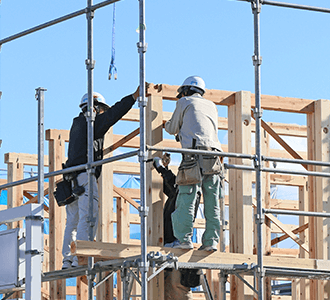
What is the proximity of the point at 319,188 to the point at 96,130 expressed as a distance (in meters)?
3.42

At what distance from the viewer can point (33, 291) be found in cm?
842

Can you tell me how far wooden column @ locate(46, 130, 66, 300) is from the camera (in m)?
12.3

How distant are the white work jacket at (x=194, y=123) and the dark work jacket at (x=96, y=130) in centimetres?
69

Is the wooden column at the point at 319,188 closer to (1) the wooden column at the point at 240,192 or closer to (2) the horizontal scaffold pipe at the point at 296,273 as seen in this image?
(2) the horizontal scaffold pipe at the point at 296,273

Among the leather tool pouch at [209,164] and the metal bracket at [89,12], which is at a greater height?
the metal bracket at [89,12]

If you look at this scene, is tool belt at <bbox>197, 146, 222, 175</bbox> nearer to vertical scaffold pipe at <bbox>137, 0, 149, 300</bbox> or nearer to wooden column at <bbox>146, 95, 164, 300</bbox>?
wooden column at <bbox>146, 95, 164, 300</bbox>

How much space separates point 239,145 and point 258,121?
47.4 inches

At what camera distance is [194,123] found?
31.9 feet

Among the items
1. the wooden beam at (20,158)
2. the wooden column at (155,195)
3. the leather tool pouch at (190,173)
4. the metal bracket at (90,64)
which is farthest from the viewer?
the wooden beam at (20,158)

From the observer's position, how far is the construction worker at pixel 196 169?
31.1ft

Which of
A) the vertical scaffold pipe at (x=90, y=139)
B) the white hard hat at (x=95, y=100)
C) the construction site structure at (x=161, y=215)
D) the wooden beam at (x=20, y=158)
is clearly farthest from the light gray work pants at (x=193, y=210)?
the wooden beam at (x=20, y=158)

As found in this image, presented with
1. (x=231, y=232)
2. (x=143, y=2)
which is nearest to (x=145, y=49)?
(x=143, y=2)

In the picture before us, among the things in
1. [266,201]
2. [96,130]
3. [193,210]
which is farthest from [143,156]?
[266,201]

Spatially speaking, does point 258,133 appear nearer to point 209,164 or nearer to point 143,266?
point 209,164
